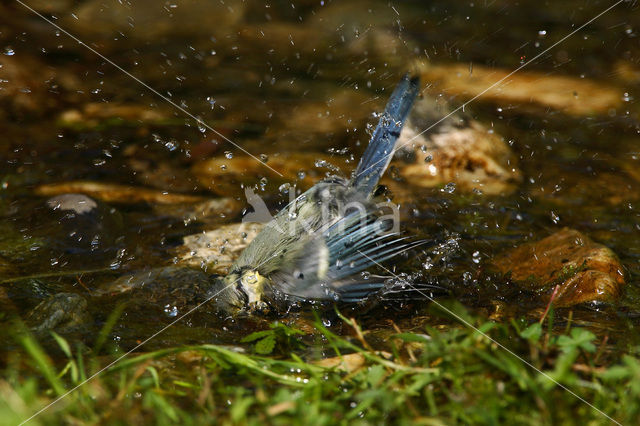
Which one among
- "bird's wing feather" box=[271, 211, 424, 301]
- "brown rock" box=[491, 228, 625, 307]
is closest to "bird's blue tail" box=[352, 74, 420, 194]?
"bird's wing feather" box=[271, 211, 424, 301]

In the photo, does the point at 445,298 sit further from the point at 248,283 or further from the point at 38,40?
the point at 38,40

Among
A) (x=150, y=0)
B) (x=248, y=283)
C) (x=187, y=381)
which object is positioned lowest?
(x=187, y=381)

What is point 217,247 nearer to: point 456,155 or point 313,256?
point 313,256

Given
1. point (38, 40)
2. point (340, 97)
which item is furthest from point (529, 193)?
point (38, 40)

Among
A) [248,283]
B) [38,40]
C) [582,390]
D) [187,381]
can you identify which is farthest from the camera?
[38,40]

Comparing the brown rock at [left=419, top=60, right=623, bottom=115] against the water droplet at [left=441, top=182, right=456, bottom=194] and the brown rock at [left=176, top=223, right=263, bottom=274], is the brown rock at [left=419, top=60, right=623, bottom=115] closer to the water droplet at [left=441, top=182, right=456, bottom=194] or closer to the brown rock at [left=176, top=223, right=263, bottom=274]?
the water droplet at [left=441, top=182, right=456, bottom=194]

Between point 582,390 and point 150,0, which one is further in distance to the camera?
point 150,0

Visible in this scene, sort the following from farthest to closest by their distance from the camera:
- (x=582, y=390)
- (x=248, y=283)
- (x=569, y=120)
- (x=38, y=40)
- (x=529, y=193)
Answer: (x=38, y=40), (x=569, y=120), (x=529, y=193), (x=248, y=283), (x=582, y=390)

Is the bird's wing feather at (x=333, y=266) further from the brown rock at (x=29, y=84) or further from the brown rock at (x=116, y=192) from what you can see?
the brown rock at (x=29, y=84)
